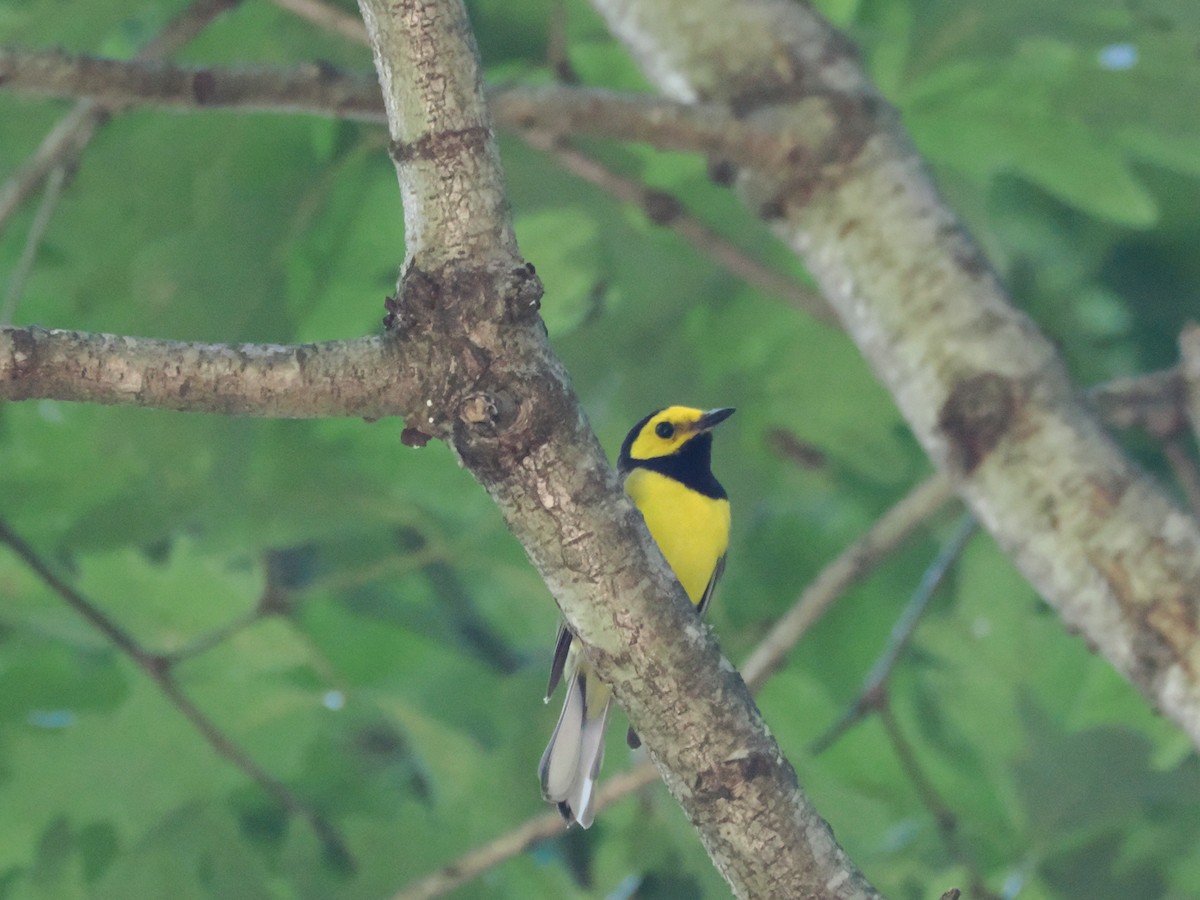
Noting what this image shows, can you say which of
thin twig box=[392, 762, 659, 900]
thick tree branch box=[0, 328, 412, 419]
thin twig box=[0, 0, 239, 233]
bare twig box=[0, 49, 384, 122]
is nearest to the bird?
thin twig box=[392, 762, 659, 900]

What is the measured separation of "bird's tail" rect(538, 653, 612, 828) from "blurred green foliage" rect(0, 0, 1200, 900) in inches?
10.2

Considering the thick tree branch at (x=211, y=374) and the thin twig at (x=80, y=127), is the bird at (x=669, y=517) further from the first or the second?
the thick tree branch at (x=211, y=374)

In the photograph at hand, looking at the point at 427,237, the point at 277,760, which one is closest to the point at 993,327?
the point at 427,237

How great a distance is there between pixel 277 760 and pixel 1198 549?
296cm

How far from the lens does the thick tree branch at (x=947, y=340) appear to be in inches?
110

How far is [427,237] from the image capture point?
199cm

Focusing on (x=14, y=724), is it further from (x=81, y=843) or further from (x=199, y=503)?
(x=199, y=503)

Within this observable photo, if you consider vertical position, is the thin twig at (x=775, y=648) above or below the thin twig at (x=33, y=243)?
below

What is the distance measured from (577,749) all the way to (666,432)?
1182mm

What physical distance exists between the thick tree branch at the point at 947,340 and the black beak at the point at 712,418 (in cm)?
83

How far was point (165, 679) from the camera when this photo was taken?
382cm

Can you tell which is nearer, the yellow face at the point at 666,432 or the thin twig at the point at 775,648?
the thin twig at the point at 775,648

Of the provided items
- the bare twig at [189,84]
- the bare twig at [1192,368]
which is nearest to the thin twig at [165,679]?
the bare twig at [189,84]

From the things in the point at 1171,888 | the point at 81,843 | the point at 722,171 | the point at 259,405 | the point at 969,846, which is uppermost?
the point at 722,171
